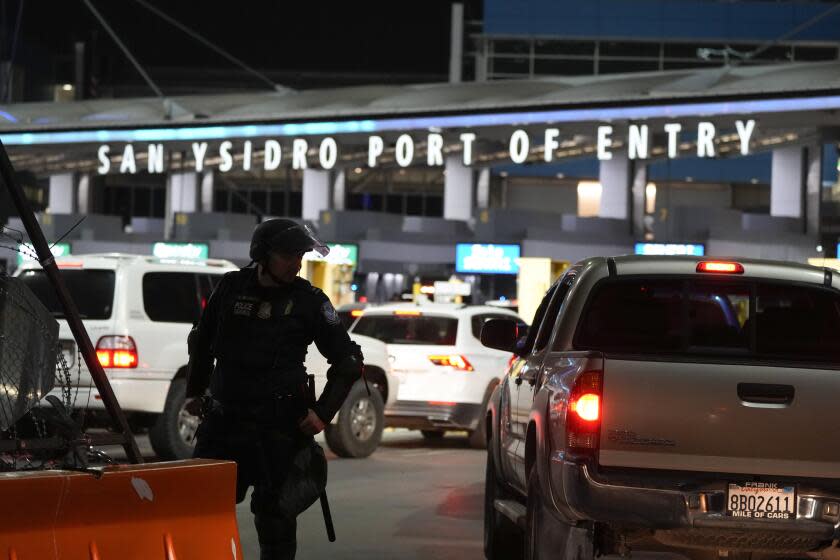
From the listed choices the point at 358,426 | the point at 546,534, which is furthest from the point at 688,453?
the point at 358,426

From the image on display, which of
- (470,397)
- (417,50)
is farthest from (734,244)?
(417,50)

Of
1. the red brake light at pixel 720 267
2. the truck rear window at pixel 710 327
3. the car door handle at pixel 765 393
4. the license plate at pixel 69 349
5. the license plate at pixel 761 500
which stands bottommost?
the license plate at pixel 69 349

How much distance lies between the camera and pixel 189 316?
15.8 meters

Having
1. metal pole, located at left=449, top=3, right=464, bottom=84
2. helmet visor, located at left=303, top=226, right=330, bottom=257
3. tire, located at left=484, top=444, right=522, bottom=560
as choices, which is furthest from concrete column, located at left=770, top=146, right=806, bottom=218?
helmet visor, located at left=303, top=226, right=330, bottom=257

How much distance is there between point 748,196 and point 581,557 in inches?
2680

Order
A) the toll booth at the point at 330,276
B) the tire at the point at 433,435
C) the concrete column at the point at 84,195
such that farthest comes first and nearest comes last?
the concrete column at the point at 84,195 < the toll booth at the point at 330,276 < the tire at the point at 433,435

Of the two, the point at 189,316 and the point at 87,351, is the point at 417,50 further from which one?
the point at 87,351

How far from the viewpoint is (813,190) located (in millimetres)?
46844

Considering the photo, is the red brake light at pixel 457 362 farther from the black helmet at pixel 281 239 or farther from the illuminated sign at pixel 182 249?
the illuminated sign at pixel 182 249

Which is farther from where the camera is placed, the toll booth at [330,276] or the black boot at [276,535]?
the toll booth at [330,276]

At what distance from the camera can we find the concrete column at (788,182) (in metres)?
47.9

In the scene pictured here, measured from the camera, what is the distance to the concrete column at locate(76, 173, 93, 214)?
62.4 metres

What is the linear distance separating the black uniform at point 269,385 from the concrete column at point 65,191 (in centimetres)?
5598

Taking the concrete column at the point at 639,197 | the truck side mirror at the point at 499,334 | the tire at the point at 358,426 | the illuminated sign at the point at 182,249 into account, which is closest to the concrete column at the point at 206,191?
the illuminated sign at the point at 182,249
